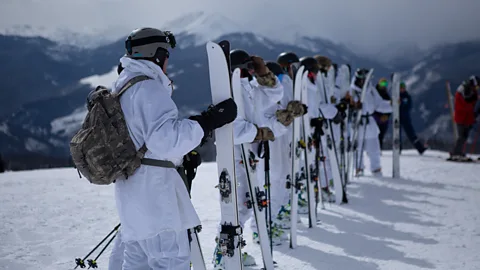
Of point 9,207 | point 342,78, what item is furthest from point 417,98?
point 9,207

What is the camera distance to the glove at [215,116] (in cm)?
291

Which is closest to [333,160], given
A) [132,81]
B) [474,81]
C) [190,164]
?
[190,164]

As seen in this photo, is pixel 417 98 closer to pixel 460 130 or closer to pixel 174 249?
pixel 460 130

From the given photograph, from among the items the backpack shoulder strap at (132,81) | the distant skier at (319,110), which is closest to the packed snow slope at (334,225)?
the distant skier at (319,110)

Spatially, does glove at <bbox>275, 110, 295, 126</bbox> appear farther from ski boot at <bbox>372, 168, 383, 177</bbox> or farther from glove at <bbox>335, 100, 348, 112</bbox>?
ski boot at <bbox>372, 168, 383, 177</bbox>

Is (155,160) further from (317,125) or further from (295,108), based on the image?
(317,125)

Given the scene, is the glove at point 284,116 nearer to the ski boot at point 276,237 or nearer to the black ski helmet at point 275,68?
the black ski helmet at point 275,68

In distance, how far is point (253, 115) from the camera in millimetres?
4895

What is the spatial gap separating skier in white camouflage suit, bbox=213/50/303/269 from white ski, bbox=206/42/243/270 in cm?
77

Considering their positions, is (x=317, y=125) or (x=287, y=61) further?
(x=317, y=125)

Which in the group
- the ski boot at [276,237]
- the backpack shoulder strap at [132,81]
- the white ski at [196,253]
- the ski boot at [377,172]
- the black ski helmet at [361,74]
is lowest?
the ski boot at [377,172]

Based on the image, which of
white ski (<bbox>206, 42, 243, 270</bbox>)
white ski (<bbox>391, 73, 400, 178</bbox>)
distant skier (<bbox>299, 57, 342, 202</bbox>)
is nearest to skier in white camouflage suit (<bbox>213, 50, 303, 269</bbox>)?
white ski (<bbox>206, 42, 243, 270</bbox>)

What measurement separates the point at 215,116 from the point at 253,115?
191 cm

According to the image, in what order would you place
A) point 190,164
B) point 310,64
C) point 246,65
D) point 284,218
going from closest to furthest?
point 190,164, point 246,65, point 284,218, point 310,64
